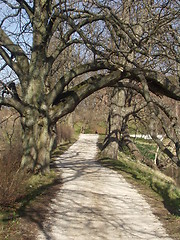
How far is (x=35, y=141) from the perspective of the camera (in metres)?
12.0

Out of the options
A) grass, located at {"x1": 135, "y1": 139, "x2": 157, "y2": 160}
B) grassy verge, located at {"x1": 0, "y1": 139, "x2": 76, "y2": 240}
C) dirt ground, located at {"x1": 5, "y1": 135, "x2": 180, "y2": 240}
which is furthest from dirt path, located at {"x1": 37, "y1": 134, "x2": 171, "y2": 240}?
grass, located at {"x1": 135, "y1": 139, "x2": 157, "y2": 160}

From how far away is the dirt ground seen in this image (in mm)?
6469

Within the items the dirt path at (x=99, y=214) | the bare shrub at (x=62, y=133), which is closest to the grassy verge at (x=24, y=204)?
the dirt path at (x=99, y=214)

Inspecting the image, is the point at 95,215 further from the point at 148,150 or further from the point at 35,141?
the point at 148,150

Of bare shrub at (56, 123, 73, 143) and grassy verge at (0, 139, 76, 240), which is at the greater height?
bare shrub at (56, 123, 73, 143)

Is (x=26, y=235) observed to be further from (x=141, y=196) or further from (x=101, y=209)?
(x=141, y=196)

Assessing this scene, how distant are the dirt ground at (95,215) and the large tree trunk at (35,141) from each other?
1215 millimetres

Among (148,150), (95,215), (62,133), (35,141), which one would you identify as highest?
(62,133)

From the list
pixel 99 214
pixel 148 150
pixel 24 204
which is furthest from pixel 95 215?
pixel 148 150

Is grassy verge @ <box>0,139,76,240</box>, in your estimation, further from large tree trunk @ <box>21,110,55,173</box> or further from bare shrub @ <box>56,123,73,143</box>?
bare shrub @ <box>56,123,73,143</box>

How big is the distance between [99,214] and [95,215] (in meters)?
0.14

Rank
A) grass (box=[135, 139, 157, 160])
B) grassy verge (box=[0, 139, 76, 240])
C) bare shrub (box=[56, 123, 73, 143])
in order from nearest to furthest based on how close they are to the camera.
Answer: grassy verge (box=[0, 139, 76, 240])
grass (box=[135, 139, 157, 160])
bare shrub (box=[56, 123, 73, 143])

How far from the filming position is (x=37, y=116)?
39.3 ft

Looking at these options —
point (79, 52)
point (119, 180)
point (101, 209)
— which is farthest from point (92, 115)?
point (101, 209)
